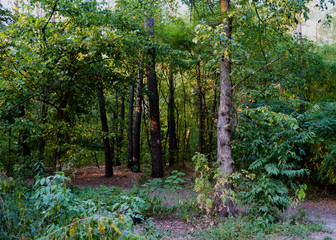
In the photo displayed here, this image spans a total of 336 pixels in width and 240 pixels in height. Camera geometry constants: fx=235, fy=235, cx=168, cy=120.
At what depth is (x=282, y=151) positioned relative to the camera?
196 inches

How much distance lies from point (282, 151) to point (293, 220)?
1454mm

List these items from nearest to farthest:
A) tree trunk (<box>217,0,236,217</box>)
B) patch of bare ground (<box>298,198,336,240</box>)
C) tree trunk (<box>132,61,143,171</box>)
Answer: patch of bare ground (<box>298,198,336,240</box>) < tree trunk (<box>217,0,236,217</box>) < tree trunk (<box>132,61,143,171</box>)

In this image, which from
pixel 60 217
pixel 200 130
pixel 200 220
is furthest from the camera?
pixel 200 130

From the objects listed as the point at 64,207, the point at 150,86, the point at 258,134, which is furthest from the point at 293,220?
the point at 150,86

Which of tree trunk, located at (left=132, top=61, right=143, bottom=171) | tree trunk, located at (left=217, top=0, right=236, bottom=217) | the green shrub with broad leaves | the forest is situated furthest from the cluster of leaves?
tree trunk, located at (left=132, top=61, right=143, bottom=171)

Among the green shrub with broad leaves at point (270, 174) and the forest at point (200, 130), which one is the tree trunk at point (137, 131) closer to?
the forest at point (200, 130)

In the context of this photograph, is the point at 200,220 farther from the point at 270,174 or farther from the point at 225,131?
the point at 225,131

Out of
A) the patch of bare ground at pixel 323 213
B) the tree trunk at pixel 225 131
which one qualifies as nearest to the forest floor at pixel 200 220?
the patch of bare ground at pixel 323 213

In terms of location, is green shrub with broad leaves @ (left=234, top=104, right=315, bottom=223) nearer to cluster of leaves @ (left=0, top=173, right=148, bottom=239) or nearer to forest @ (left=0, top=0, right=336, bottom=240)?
forest @ (left=0, top=0, right=336, bottom=240)

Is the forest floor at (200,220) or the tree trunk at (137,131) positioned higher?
the tree trunk at (137,131)

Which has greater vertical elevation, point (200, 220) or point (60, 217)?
point (60, 217)

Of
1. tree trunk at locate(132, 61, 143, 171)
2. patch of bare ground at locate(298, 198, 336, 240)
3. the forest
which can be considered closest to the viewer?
the forest

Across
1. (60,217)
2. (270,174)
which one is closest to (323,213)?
(270,174)

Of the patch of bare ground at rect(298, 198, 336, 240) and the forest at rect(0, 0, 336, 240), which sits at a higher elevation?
the forest at rect(0, 0, 336, 240)
